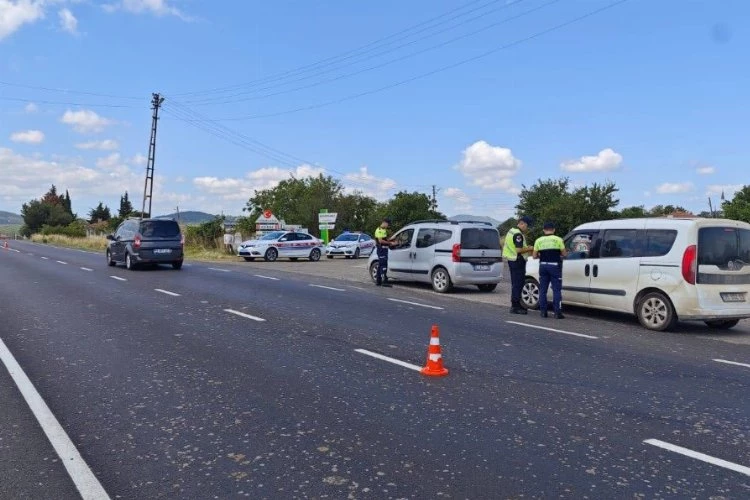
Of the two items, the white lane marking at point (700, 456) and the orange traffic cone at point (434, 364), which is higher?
the orange traffic cone at point (434, 364)

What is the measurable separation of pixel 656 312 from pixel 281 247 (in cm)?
2353

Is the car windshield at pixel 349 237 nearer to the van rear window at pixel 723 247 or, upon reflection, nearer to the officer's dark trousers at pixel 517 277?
the officer's dark trousers at pixel 517 277

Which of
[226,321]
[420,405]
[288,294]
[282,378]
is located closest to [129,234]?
[288,294]

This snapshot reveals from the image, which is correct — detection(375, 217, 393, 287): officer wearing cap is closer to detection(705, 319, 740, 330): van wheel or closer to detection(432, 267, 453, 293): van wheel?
detection(432, 267, 453, 293): van wheel

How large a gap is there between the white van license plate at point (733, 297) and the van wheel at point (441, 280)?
6.67 meters

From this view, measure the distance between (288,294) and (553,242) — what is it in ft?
20.4

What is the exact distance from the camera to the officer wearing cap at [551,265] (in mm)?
10984

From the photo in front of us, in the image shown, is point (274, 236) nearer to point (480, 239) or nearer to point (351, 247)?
point (351, 247)

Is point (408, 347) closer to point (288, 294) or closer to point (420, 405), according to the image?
point (420, 405)

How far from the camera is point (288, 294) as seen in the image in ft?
Result: 46.7

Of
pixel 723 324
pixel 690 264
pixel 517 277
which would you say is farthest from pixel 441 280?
pixel 690 264

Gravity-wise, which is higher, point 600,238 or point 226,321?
point 600,238

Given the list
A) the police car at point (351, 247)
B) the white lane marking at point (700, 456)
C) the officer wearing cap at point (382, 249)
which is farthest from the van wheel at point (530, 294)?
the police car at point (351, 247)

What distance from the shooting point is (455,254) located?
49.6ft
